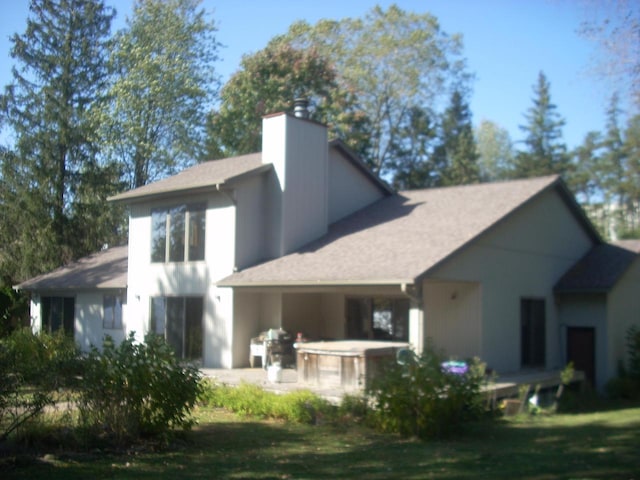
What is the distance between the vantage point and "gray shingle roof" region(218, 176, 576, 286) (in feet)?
47.9

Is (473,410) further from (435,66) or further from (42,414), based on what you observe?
(435,66)

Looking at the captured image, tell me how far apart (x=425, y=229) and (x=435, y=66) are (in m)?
25.3

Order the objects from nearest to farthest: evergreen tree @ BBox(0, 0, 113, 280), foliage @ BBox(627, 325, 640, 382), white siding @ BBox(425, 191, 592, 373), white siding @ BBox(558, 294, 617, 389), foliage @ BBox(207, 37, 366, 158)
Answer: white siding @ BBox(425, 191, 592, 373) → white siding @ BBox(558, 294, 617, 389) → foliage @ BBox(627, 325, 640, 382) → evergreen tree @ BBox(0, 0, 113, 280) → foliage @ BBox(207, 37, 366, 158)

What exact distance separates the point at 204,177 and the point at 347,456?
12059 mm

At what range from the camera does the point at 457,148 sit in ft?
155

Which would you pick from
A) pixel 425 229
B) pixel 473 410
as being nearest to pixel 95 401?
pixel 473 410

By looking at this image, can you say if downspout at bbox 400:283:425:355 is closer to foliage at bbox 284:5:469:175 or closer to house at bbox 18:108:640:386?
house at bbox 18:108:640:386

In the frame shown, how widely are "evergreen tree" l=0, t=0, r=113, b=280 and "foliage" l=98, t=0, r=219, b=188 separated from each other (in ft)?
3.66

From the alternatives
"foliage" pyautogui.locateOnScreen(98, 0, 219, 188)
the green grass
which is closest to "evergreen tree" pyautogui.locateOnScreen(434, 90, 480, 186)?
"foliage" pyautogui.locateOnScreen(98, 0, 219, 188)

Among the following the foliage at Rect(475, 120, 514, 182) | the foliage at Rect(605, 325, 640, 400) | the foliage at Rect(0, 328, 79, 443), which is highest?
the foliage at Rect(475, 120, 514, 182)

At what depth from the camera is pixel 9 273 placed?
30.8m

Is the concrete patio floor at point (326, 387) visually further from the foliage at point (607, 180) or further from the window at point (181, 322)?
the foliage at point (607, 180)

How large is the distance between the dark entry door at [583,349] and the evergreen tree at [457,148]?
2517cm

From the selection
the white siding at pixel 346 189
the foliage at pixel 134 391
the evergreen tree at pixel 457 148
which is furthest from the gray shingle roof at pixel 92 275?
the evergreen tree at pixel 457 148
